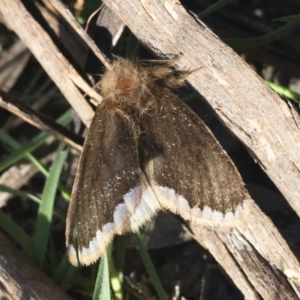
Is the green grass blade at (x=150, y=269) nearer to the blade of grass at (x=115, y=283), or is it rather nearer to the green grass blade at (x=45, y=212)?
the blade of grass at (x=115, y=283)

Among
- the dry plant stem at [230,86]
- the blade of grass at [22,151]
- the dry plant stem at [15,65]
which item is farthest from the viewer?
the dry plant stem at [15,65]

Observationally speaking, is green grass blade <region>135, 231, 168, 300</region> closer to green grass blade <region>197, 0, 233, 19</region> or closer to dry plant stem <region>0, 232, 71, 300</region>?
dry plant stem <region>0, 232, 71, 300</region>

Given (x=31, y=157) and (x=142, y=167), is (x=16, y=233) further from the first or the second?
(x=142, y=167)

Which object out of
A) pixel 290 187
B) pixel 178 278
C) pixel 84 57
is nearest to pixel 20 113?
pixel 84 57

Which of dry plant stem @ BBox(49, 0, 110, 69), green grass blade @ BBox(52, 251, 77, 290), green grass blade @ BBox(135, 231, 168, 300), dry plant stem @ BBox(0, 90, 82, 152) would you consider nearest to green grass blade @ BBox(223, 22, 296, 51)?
dry plant stem @ BBox(49, 0, 110, 69)

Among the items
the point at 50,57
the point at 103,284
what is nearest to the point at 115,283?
the point at 103,284

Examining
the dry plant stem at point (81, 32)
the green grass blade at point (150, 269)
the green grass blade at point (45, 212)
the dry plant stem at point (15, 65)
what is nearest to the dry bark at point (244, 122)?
the dry plant stem at point (81, 32)
